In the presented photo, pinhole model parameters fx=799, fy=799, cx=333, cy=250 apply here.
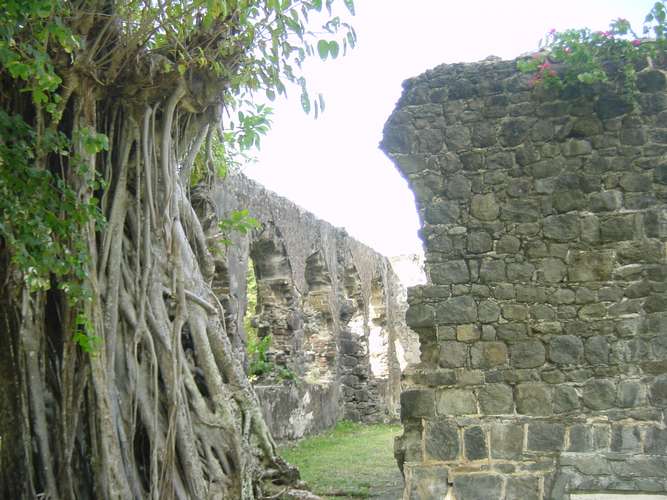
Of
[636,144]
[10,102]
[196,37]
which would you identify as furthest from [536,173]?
[10,102]

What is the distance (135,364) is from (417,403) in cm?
176

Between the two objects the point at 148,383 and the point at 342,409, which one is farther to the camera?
the point at 342,409

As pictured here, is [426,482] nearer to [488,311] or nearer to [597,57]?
[488,311]

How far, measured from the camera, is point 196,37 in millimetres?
4809

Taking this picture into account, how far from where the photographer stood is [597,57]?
510cm

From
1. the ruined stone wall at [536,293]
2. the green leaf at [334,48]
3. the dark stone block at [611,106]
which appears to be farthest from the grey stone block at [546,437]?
the green leaf at [334,48]

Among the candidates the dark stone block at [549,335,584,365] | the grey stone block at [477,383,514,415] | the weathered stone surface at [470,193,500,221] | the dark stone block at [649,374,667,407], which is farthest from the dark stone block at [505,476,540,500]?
the weathered stone surface at [470,193,500,221]

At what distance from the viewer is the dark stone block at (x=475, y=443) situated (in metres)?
4.93

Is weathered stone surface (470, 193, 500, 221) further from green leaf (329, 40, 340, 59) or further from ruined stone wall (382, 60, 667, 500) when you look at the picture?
green leaf (329, 40, 340, 59)

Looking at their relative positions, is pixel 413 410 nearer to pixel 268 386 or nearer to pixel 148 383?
pixel 148 383

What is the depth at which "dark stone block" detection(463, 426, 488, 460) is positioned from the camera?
4.93m

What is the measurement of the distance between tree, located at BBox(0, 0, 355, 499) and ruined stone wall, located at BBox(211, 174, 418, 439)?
359 centimetres

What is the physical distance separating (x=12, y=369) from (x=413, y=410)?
2397 millimetres

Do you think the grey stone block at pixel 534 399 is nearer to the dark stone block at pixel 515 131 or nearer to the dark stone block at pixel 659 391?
the dark stone block at pixel 659 391
